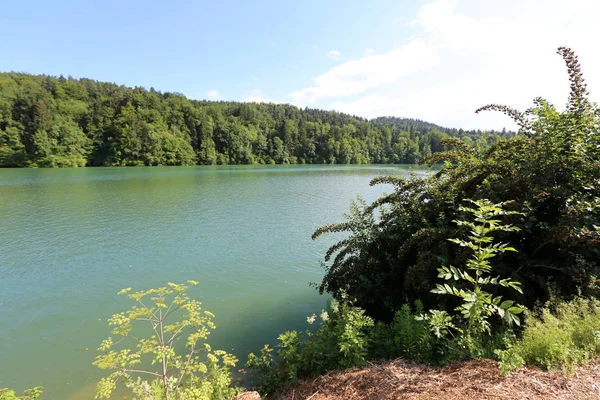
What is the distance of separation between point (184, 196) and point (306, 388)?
2664cm

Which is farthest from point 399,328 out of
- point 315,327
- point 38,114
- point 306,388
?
point 38,114

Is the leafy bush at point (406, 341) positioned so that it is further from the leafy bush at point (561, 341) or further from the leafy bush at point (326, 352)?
the leafy bush at point (561, 341)

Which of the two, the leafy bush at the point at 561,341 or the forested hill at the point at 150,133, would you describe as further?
the forested hill at the point at 150,133

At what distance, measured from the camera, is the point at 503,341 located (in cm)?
338

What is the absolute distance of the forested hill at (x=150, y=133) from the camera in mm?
69163

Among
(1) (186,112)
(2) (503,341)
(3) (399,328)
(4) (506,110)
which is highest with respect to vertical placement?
(1) (186,112)

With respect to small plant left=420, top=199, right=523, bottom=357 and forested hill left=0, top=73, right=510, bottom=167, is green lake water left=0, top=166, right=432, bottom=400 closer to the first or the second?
small plant left=420, top=199, right=523, bottom=357

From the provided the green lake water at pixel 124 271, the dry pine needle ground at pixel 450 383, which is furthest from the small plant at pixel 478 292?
the green lake water at pixel 124 271

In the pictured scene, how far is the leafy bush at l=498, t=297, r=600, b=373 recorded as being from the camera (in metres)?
2.89

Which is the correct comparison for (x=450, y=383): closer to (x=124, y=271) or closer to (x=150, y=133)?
(x=124, y=271)

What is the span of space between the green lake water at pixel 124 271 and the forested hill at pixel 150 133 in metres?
47.9

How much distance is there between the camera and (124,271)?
35.4 feet

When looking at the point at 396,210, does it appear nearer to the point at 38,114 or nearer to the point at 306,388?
the point at 306,388

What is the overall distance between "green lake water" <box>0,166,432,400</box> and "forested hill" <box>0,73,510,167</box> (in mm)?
47882
